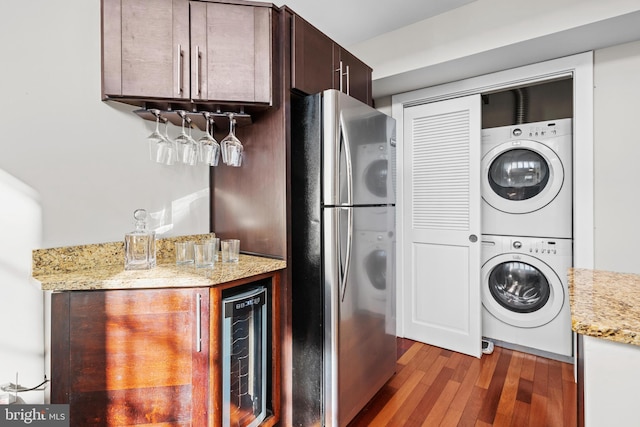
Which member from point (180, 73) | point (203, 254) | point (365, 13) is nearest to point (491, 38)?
point (365, 13)

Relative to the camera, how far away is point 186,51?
1.52m

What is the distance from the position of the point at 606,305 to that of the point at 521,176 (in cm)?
194

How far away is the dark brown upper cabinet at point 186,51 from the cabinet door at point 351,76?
21.6 inches

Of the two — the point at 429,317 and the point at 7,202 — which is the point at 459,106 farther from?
the point at 7,202

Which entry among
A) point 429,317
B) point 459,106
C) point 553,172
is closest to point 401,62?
point 459,106

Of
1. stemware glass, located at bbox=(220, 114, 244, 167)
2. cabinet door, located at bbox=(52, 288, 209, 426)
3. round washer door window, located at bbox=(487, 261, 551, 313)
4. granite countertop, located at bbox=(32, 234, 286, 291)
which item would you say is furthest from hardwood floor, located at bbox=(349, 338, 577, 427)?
stemware glass, located at bbox=(220, 114, 244, 167)

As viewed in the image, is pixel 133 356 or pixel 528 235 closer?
pixel 133 356

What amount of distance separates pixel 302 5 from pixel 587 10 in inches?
67.4

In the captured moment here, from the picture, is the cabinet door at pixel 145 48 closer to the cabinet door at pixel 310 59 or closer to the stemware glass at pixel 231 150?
the stemware glass at pixel 231 150

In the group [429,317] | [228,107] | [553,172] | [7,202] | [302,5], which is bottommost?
[429,317]

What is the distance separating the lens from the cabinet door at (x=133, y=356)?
1.25m

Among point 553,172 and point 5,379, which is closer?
point 5,379

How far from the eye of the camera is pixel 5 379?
1.33m

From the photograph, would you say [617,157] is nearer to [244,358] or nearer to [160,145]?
[244,358]
